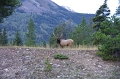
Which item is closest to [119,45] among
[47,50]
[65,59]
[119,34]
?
[119,34]

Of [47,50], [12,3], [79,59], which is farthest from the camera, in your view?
[12,3]

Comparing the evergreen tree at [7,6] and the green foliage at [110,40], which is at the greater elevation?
the evergreen tree at [7,6]

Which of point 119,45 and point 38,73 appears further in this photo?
point 119,45

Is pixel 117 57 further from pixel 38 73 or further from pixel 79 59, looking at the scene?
pixel 38 73

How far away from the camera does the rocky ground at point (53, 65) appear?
1155 centimetres

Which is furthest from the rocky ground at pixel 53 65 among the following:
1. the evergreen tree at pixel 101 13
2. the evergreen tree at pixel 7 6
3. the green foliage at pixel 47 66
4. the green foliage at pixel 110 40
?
the evergreen tree at pixel 101 13

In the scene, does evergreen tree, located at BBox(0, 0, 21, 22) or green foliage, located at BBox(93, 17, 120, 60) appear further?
evergreen tree, located at BBox(0, 0, 21, 22)

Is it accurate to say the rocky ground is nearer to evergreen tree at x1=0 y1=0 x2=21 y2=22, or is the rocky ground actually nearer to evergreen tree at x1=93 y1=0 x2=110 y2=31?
evergreen tree at x1=0 y1=0 x2=21 y2=22

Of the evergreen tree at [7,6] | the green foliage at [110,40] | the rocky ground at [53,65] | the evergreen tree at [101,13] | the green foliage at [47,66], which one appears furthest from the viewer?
the evergreen tree at [101,13]

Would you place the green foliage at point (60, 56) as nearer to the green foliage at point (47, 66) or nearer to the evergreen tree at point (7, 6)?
the green foliage at point (47, 66)

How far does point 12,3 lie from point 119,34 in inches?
348

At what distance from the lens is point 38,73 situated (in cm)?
1164

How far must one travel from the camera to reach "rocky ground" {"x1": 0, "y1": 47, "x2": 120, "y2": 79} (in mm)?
11547

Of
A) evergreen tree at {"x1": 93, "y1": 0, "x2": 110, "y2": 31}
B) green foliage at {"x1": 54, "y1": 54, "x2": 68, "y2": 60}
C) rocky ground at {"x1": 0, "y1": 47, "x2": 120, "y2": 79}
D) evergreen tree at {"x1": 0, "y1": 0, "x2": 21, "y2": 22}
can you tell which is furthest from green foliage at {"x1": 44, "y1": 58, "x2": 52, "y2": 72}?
evergreen tree at {"x1": 93, "y1": 0, "x2": 110, "y2": 31}
